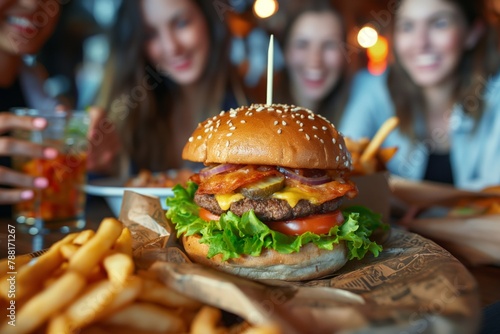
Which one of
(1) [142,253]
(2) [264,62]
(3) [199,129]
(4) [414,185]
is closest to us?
(1) [142,253]

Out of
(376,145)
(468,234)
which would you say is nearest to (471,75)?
(376,145)

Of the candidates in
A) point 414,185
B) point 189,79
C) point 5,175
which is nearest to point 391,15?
point 189,79

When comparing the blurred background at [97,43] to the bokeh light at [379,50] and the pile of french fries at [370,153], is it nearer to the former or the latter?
the bokeh light at [379,50]

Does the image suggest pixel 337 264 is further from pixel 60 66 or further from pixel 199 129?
pixel 60 66

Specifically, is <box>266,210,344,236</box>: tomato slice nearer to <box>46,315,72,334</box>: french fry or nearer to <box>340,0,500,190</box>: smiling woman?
<box>46,315,72,334</box>: french fry

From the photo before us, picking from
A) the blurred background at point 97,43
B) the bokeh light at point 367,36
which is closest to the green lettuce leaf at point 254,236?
the bokeh light at point 367,36

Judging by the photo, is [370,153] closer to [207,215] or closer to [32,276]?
[207,215]

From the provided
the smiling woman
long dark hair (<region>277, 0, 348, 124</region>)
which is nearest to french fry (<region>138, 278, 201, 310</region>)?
the smiling woman
